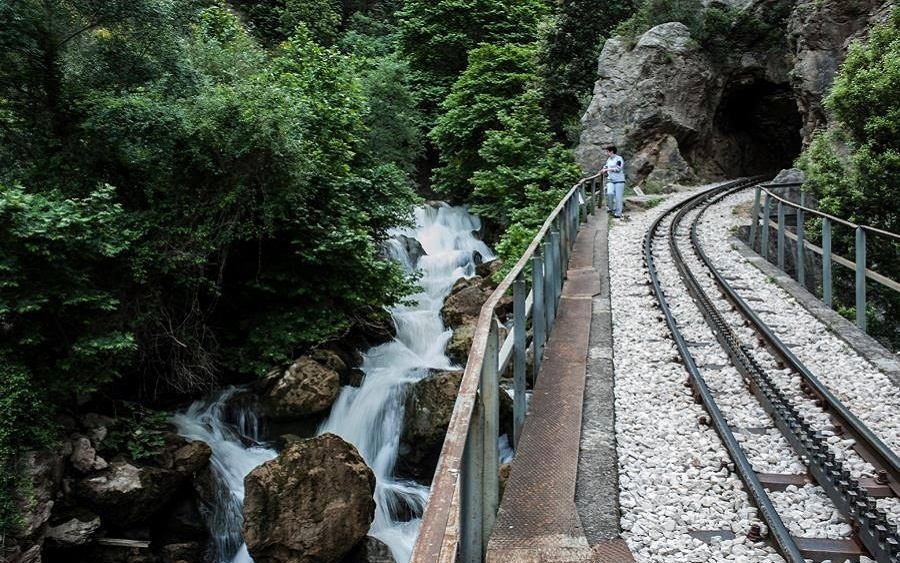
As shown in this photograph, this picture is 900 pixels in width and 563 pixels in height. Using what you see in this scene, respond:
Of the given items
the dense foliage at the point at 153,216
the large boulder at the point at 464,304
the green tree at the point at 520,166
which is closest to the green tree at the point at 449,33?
the green tree at the point at 520,166

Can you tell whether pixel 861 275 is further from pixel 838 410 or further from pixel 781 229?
pixel 781 229

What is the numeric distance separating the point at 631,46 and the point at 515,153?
33.6 ft

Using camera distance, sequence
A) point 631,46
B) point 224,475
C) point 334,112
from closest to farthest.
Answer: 1. point 224,475
2. point 334,112
3. point 631,46

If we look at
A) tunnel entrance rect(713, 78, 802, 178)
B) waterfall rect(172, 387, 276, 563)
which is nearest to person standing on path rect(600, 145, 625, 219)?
waterfall rect(172, 387, 276, 563)

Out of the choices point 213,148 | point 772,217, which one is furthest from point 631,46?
point 213,148

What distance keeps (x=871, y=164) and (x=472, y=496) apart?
12.2 metres

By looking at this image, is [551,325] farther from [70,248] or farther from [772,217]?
[772,217]

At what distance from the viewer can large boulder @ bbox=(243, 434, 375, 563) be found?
770 centimetres

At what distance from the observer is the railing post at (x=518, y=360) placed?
4719 mm

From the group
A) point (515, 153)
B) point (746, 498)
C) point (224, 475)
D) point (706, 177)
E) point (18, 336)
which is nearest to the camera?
point (746, 498)

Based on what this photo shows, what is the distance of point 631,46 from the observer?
2489 cm

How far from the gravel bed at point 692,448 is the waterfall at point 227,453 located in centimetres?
595

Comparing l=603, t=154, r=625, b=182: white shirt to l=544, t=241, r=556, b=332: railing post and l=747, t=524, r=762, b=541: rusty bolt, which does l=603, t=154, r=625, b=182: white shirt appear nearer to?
l=544, t=241, r=556, b=332: railing post

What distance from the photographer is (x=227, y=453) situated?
31.8 feet
